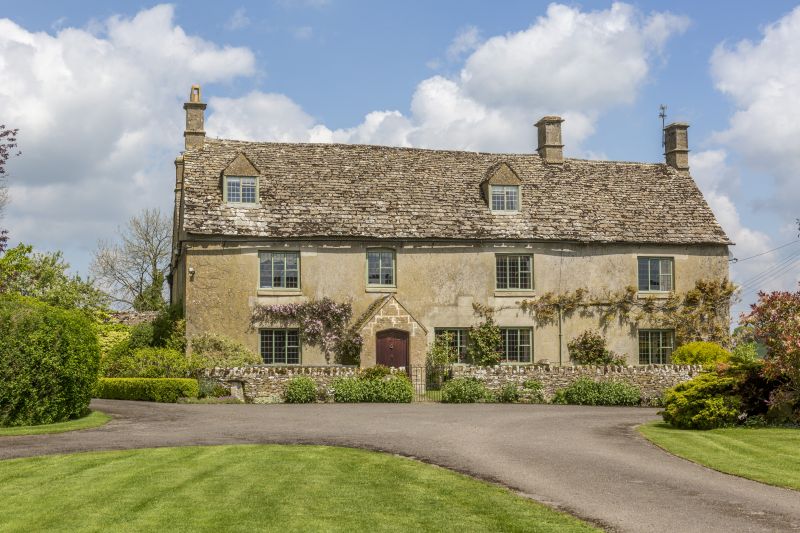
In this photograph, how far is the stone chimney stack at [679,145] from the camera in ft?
142

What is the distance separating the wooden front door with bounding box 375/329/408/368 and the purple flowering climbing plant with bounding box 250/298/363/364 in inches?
39.3

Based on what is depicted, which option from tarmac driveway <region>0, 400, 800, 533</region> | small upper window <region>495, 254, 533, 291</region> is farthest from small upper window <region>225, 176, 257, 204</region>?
small upper window <region>495, 254, 533, 291</region>

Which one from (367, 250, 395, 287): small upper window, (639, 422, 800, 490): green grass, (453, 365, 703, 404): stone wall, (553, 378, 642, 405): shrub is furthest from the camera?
(367, 250, 395, 287): small upper window

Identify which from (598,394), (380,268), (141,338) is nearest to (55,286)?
(141,338)

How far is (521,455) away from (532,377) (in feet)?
47.0

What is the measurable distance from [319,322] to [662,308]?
15.1m

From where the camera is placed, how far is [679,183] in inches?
1661

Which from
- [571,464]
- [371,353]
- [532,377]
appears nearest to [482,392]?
[532,377]

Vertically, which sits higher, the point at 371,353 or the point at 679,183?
Result: the point at 679,183

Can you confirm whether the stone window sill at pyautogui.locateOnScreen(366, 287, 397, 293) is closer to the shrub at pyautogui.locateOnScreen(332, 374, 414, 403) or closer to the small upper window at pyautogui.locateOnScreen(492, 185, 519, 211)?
the small upper window at pyautogui.locateOnScreen(492, 185, 519, 211)

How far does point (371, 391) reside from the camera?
29688 millimetres

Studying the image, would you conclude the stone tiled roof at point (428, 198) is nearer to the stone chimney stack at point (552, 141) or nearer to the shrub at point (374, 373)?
the stone chimney stack at point (552, 141)

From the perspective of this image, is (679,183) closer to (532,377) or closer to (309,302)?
(532,377)

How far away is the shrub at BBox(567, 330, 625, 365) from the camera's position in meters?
37.2
